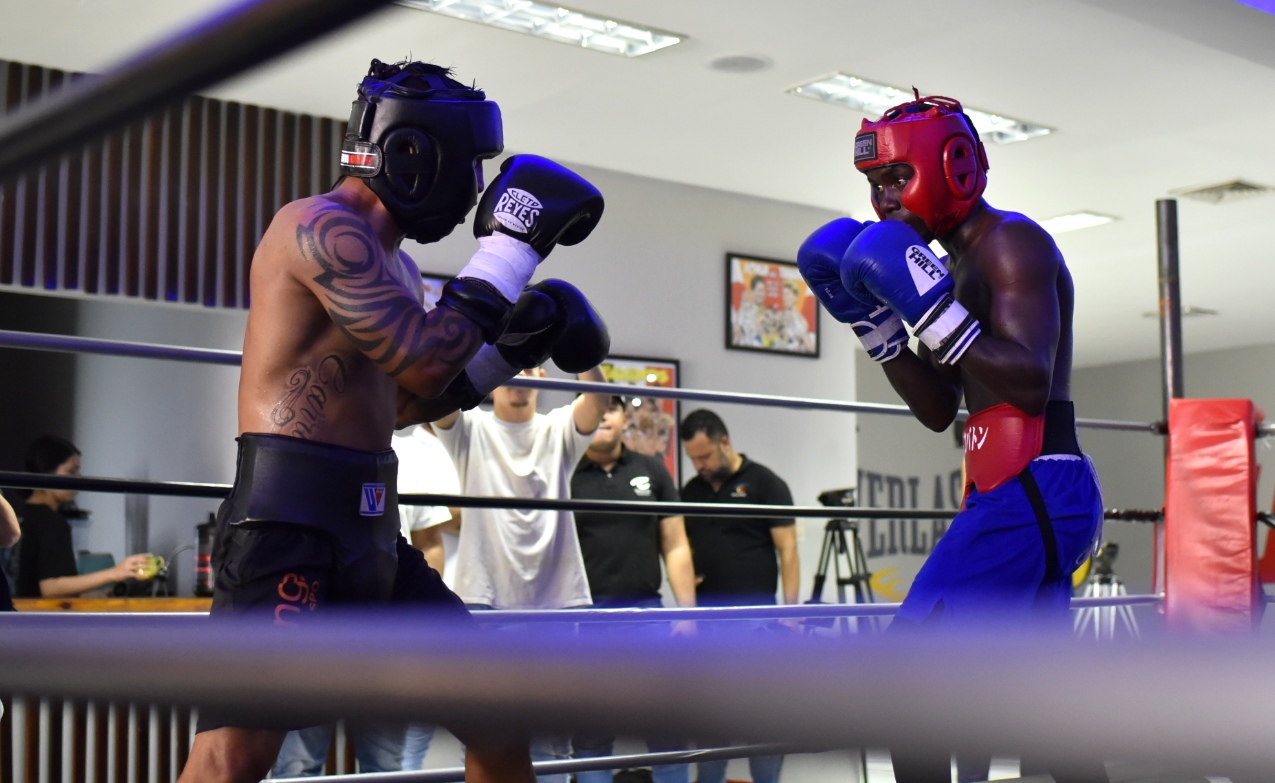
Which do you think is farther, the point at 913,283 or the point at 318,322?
the point at 913,283

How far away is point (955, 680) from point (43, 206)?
16.7 feet

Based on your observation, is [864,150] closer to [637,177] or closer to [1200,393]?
[637,177]

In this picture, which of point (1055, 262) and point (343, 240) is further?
point (1055, 262)

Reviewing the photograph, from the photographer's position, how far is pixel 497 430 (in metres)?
3.40

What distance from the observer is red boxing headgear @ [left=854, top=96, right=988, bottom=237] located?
201 cm

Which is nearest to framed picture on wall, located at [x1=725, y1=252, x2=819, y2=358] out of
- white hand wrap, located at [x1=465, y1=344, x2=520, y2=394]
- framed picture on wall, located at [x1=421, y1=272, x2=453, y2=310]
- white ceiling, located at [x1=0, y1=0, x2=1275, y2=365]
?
white ceiling, located at [x1=0, y1=0, x2=1275, y2=365]

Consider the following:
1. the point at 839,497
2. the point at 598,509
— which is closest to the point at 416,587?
the point at 598,509

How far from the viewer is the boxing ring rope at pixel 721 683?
0.19 metres

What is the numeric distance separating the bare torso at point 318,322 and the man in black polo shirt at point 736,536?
9.14 ft

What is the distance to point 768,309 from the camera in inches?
261

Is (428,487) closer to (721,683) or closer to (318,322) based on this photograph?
(318,322)

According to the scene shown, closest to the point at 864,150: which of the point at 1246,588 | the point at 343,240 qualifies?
the point at 343,240

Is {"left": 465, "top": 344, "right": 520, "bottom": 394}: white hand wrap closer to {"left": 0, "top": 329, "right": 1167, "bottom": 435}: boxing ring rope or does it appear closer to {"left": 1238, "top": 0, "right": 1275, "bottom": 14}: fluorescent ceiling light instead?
{"left": 0, "top": 329, "right": 1167, "bottom": 435}: boxing ring rope

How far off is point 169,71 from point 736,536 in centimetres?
396
